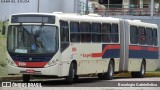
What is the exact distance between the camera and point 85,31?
26.1 metres

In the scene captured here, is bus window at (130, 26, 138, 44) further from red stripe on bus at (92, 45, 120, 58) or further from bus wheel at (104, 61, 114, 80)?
bus wheel at (104, 61, 114, 80)

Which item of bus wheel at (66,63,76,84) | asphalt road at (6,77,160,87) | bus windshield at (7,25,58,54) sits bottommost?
asphalt road at (6,77,160,87)

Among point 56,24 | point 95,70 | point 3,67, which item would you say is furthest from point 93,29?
point 3,67

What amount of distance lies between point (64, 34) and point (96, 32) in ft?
10.9

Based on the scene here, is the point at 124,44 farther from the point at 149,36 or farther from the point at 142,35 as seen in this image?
the point at 149,36

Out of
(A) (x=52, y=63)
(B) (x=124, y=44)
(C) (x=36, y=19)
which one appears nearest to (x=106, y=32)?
(B) (x=124, y=44)

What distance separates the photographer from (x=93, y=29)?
1059 inches

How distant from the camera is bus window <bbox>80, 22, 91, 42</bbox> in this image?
84.6ft

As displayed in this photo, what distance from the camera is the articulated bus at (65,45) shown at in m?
23.5

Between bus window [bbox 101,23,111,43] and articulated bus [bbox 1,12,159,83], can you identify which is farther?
bus window [bbox 101,23,111,43]

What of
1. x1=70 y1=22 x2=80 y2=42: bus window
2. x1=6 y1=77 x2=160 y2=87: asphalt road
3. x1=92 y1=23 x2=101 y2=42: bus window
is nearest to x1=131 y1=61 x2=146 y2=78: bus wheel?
x1=6 y1=77 x2=160 y2=87: asphalt road

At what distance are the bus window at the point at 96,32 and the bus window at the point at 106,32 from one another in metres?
0.41

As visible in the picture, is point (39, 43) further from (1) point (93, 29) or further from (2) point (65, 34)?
(1) point (93, 29)

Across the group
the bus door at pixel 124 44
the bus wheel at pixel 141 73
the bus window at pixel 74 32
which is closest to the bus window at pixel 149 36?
the bus wheel at pixel 141 73
